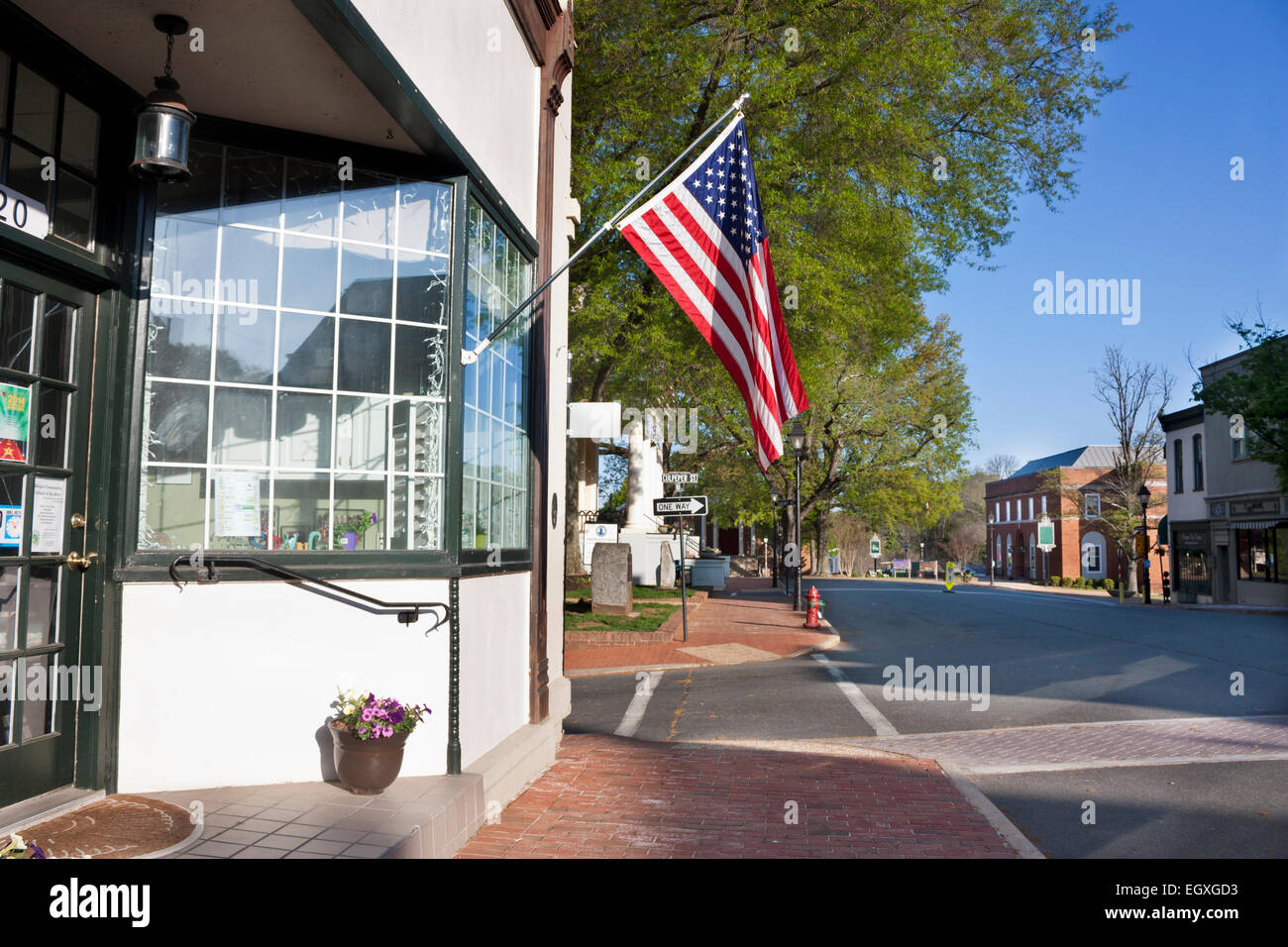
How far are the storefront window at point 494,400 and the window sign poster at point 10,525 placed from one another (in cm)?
228

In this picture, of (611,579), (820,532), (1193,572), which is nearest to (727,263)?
(611,579)

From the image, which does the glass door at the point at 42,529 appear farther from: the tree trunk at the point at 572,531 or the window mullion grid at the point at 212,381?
the tree trunk at the point at 572,531

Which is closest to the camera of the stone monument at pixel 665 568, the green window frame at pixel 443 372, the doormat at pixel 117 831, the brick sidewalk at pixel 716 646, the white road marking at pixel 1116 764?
the doormat at pixel 117 831

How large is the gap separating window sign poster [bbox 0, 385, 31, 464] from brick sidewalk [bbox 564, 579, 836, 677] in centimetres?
976

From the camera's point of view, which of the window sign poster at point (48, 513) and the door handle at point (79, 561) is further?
the door handle at point (79, 561)

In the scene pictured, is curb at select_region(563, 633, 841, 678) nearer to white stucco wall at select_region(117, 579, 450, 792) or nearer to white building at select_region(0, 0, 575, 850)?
white building at select_region(0, 0, 575, 850)

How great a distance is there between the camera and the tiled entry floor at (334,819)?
4.21 m

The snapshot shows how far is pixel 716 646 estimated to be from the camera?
53.8ft

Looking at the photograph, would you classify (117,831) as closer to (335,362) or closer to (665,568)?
(335,362)

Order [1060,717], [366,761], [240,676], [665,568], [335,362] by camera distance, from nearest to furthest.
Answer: [366,761] < [240,676] < [335,362] < [1060,717] < [665,568]

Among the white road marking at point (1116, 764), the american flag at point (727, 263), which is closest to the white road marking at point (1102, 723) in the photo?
the white road marking at point (1116, 764)

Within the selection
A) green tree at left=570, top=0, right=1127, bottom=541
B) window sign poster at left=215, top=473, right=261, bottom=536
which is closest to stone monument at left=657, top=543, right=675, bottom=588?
green tree at left=570, top=0, right=1127, bottom=541

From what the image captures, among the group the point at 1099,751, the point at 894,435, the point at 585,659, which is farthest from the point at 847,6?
the point at 894,435

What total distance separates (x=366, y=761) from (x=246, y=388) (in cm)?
212
